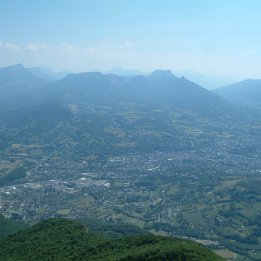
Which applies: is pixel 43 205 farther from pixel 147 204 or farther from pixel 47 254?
pixel 47 254

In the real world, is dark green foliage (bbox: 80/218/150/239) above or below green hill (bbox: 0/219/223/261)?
below

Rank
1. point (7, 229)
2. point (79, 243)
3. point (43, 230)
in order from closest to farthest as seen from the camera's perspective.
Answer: point (79, 243) → point (43, 230) → point (7, 229)

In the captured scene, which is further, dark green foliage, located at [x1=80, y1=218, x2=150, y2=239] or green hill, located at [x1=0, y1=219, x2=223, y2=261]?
dark green foliage, located at [x1=80, y1=218, x2=150, y2=239]

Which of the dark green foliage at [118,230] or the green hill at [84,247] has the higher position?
the green hill at [84,247]

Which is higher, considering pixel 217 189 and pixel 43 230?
pixel 43 230

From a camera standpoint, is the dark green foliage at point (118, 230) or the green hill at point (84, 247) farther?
the dark green foliage at point (118, 230)

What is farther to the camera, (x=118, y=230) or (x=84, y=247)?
(x=118, y=230)

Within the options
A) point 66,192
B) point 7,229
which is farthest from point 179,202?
point 7,229

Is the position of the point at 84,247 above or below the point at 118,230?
above
